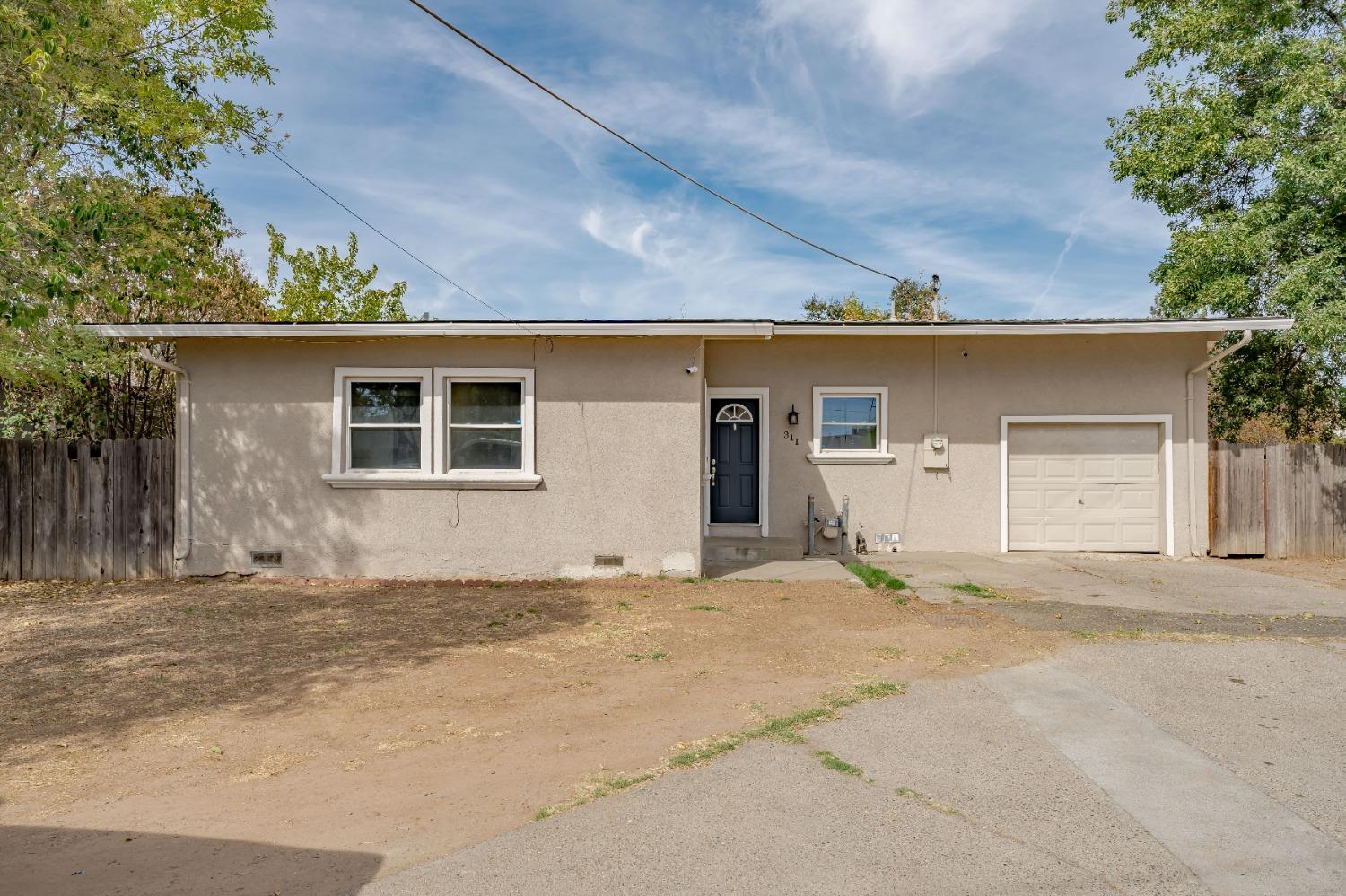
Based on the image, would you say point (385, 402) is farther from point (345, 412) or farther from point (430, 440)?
point (430, 440)

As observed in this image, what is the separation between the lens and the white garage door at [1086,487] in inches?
453

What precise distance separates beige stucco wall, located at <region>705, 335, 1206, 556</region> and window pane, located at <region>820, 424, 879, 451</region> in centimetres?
27

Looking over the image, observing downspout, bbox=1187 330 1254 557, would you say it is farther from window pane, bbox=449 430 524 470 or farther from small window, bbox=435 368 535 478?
window pane, bbox=449 430 524 470

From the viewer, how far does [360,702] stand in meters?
4.96

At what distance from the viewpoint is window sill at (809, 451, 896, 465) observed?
11.5 metres

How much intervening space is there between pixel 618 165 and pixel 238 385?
30.2ft

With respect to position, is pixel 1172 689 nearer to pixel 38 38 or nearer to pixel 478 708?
pixel 478 708

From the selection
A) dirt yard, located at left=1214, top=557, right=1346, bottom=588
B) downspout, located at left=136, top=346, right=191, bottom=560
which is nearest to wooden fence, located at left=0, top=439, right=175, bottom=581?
downspout, located at left=136, top=346, right=191, bottom=560

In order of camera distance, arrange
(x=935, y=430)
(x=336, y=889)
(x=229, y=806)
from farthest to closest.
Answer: (x=935, y=430) → (x=229, y=806) → (x=336, y=889)

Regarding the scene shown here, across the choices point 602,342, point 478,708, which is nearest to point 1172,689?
point 478,708

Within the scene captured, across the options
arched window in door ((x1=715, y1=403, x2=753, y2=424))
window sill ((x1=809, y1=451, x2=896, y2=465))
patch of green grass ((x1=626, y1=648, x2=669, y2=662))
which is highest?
arched window in door ((x1=715, y1=403, x2=753, y2=424))

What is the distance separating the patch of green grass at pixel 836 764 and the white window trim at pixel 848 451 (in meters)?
7.85

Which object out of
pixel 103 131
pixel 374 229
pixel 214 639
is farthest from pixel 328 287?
pixel 214 639

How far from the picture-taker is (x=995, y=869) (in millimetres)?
2852
